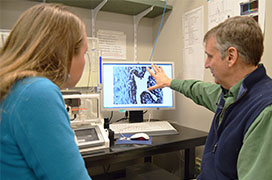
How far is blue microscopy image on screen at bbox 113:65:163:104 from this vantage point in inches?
64.8

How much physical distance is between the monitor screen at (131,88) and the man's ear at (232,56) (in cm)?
78

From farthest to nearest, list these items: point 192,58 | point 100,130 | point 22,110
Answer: point 192,58 → point 100,130 → point 22,110

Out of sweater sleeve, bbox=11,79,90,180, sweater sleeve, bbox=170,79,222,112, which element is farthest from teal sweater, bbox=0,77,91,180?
sweater sleeve, bbox=170,79,222,112

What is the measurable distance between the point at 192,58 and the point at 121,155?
3.49 feet

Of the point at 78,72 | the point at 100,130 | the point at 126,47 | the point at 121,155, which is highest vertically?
the point at 126,47

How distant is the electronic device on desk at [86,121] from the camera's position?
111 cm

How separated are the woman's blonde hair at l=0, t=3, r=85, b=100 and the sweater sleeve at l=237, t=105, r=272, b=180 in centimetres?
69

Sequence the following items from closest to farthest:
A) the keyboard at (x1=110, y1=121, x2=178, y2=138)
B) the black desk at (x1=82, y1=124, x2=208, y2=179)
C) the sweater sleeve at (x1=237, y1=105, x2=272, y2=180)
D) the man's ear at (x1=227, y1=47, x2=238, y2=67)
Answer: the sweater sleeve at (x1=237, y1=105, x2=272, y2=180) < the man's ear at (x1=227, y1=47, x2=238, y2=67) < the black desk at (x1=82, y1=124, x2=208, y2=179) < the keyboard at (x1=110, y1=121, x2=178, y2=138)

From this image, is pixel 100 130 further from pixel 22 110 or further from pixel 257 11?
pixel 257 11

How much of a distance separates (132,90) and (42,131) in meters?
1.23

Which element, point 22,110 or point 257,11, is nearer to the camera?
point 22,110

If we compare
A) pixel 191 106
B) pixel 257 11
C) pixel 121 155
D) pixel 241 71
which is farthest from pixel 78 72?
pixel 191 106

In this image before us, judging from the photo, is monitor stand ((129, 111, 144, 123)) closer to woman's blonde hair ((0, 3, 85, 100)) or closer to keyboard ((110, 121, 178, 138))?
keyboard ((110, 121, 178, 138))

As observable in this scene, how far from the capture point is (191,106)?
1.78 metres
